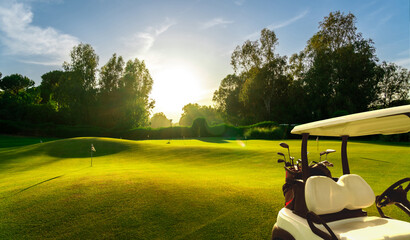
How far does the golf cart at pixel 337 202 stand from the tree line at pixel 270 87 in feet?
147

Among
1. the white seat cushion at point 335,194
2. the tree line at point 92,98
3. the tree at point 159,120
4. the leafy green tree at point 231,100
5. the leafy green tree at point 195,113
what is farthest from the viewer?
the tree at point 159,120

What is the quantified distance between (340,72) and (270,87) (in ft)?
52.1

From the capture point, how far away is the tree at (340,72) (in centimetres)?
4625

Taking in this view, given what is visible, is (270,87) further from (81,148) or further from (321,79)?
(81,148)

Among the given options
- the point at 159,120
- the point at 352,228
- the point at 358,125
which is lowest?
the point at 352,228

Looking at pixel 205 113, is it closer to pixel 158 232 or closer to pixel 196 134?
pixel 196 134

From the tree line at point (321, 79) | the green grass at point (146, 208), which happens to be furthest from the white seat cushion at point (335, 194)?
the tree line at point (321, 79)

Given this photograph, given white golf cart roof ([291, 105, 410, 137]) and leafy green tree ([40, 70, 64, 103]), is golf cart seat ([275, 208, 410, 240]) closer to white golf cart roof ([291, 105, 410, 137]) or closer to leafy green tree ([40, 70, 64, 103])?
white golf cart roof ([291, 105, 410, 137])

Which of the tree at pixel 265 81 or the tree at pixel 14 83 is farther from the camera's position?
the tree at pixel 14 83

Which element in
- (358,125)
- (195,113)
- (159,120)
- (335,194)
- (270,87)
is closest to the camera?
(335,194)

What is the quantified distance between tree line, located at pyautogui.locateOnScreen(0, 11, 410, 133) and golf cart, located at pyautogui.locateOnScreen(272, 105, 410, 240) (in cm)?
4488

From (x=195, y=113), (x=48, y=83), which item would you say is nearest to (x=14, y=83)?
(x=48, y=83)

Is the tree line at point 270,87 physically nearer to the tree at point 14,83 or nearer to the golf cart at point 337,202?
the tree at point 14,83

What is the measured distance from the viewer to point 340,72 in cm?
4722
